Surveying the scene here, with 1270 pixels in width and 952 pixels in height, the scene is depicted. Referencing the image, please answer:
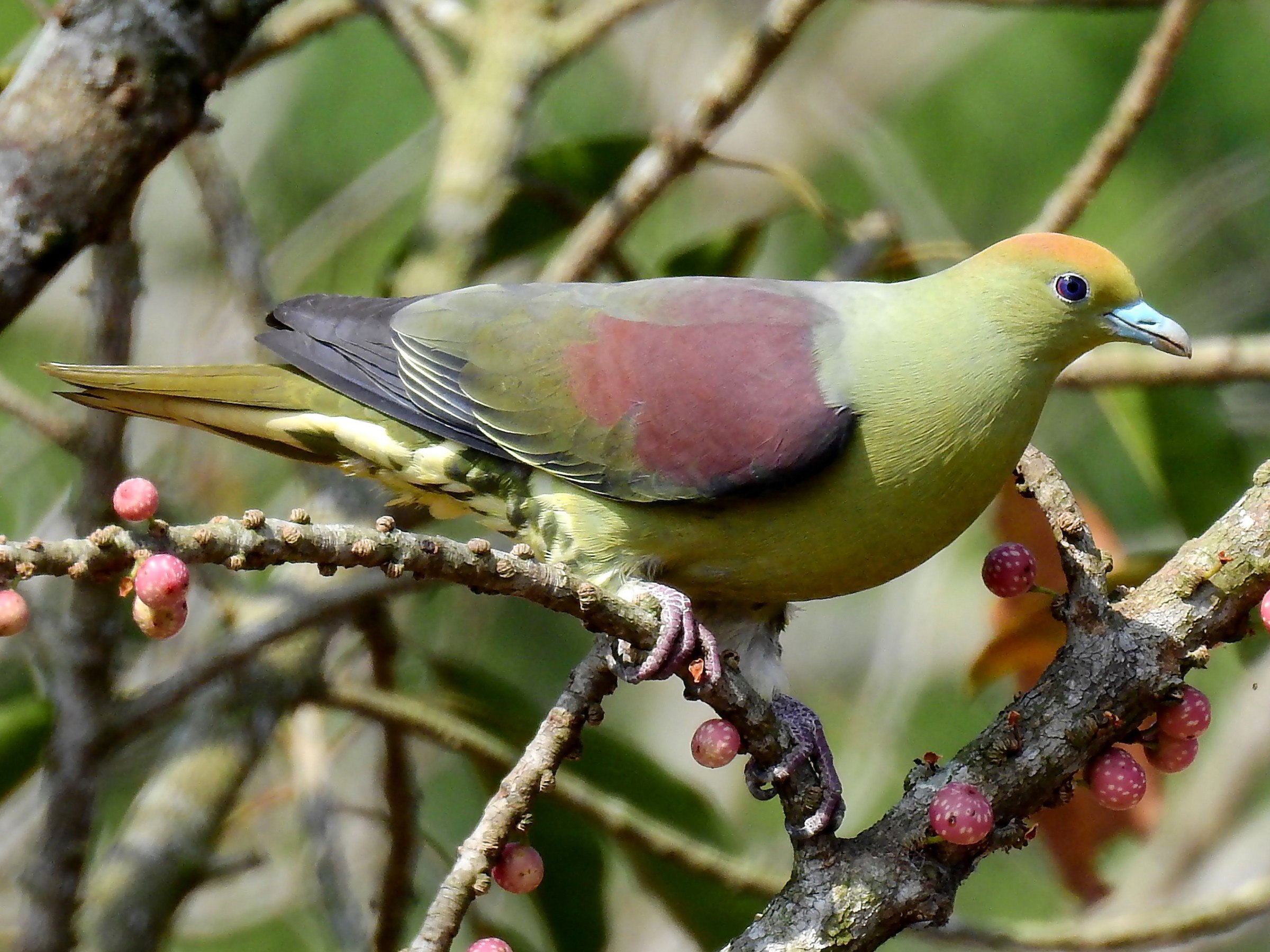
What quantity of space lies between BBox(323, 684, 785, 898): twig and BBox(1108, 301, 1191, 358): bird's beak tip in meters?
1.12

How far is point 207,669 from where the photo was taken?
248 centimetres

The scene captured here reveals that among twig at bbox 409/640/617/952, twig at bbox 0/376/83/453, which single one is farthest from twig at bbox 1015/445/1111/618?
twig at bbox 0/376/83/453

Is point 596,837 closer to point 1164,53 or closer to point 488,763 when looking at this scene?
point 488,763

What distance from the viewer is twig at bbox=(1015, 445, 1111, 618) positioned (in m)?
1.80

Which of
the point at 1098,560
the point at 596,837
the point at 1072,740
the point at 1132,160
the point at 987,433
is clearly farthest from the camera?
the point at 1132,160

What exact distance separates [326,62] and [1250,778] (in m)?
4.39

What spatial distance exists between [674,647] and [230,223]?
61.5 inches

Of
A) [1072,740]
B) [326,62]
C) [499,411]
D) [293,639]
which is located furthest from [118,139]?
[326,62]

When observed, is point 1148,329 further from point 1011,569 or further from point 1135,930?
point 1135,930

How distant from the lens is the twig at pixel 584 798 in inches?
100.0

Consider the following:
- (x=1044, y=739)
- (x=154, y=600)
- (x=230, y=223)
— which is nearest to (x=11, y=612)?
(x=154, y=600)

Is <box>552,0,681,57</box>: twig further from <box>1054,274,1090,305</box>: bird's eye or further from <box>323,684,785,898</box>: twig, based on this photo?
<box>323,684,785,898</box>: twig

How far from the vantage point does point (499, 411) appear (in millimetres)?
2547

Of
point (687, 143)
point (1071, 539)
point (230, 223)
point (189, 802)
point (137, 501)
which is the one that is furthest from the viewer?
point (230, 223)
